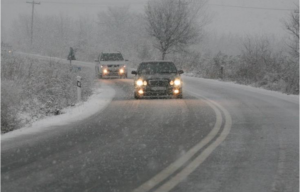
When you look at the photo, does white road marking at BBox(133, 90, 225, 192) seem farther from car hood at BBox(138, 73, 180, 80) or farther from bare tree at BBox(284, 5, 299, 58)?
bare tree at BBox(284, 5, 299, 58)

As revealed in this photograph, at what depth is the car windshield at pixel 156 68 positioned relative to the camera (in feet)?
60.4

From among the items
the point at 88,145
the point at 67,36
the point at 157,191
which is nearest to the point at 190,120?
the point at 88,145

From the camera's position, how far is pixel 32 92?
14.4 m

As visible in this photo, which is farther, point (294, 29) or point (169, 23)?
point (169, 23)

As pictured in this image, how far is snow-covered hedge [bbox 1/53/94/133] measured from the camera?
32.9 ft

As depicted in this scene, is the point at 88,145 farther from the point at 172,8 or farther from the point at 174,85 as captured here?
the point at 172,8

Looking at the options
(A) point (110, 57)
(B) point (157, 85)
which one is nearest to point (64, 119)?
(B) point (157, 85)

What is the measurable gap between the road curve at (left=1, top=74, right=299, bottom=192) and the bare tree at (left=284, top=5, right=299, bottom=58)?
62.1 ft

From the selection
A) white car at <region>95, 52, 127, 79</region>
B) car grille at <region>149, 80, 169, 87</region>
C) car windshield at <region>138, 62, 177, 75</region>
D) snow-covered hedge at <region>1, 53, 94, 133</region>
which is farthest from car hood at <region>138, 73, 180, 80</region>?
white car at <region>95, 52, 127, 79</region>

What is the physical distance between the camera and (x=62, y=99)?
16.5m

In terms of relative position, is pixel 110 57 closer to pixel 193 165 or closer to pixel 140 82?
pixel 140 82

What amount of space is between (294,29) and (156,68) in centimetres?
1561

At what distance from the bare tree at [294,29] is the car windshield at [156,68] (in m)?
14.6

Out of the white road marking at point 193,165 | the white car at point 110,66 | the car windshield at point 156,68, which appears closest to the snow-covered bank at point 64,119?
the car windshield at point 156,68
